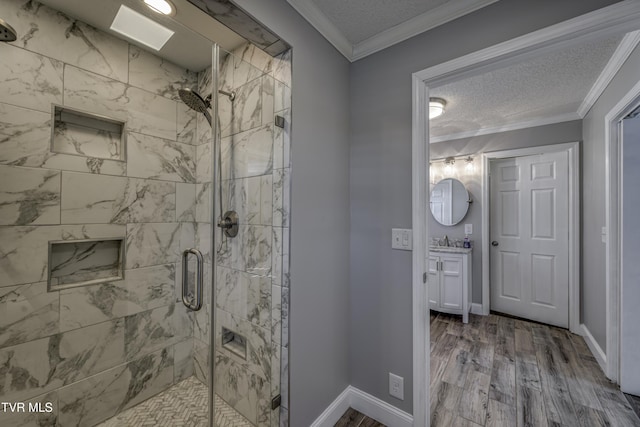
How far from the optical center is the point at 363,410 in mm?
1756

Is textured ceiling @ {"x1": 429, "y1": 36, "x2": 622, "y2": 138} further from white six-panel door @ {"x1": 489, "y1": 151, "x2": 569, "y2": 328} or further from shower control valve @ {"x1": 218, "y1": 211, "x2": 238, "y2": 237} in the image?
shower control valve @ {"x1": 218, "y1": 211, "x2": 238, "y2": 237}

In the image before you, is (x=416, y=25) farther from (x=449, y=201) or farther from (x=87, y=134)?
(x=449, y=201)

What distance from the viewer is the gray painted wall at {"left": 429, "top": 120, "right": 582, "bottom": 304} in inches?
122

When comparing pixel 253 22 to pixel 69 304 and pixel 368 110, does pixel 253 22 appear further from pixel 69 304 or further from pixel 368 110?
pixel 69 304

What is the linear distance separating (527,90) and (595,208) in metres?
1.32

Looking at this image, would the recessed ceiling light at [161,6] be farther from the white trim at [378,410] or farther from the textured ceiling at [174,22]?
the white trim at [378,410]

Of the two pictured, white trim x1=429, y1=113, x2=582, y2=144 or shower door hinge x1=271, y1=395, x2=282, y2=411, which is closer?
shower door hinge x1=271, y1=395, x2=282, y2=411

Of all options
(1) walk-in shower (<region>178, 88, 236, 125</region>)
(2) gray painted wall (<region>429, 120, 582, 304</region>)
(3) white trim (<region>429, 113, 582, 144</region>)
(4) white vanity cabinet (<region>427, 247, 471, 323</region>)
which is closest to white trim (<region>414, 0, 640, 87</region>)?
(1) walk-in shower (<region>178, 88, 236, 125</region>)

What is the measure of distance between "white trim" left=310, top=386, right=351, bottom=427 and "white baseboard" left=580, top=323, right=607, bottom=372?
224cm

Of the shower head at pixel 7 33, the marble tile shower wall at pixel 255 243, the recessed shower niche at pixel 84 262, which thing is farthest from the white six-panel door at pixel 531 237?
the shower head at pixel 7 33

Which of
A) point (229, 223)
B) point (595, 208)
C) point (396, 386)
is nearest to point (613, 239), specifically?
point (595, 208)

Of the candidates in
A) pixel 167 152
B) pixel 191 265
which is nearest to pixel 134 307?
pixel 191 265

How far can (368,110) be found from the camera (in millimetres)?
→ 1803

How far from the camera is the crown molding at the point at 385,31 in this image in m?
1.45
